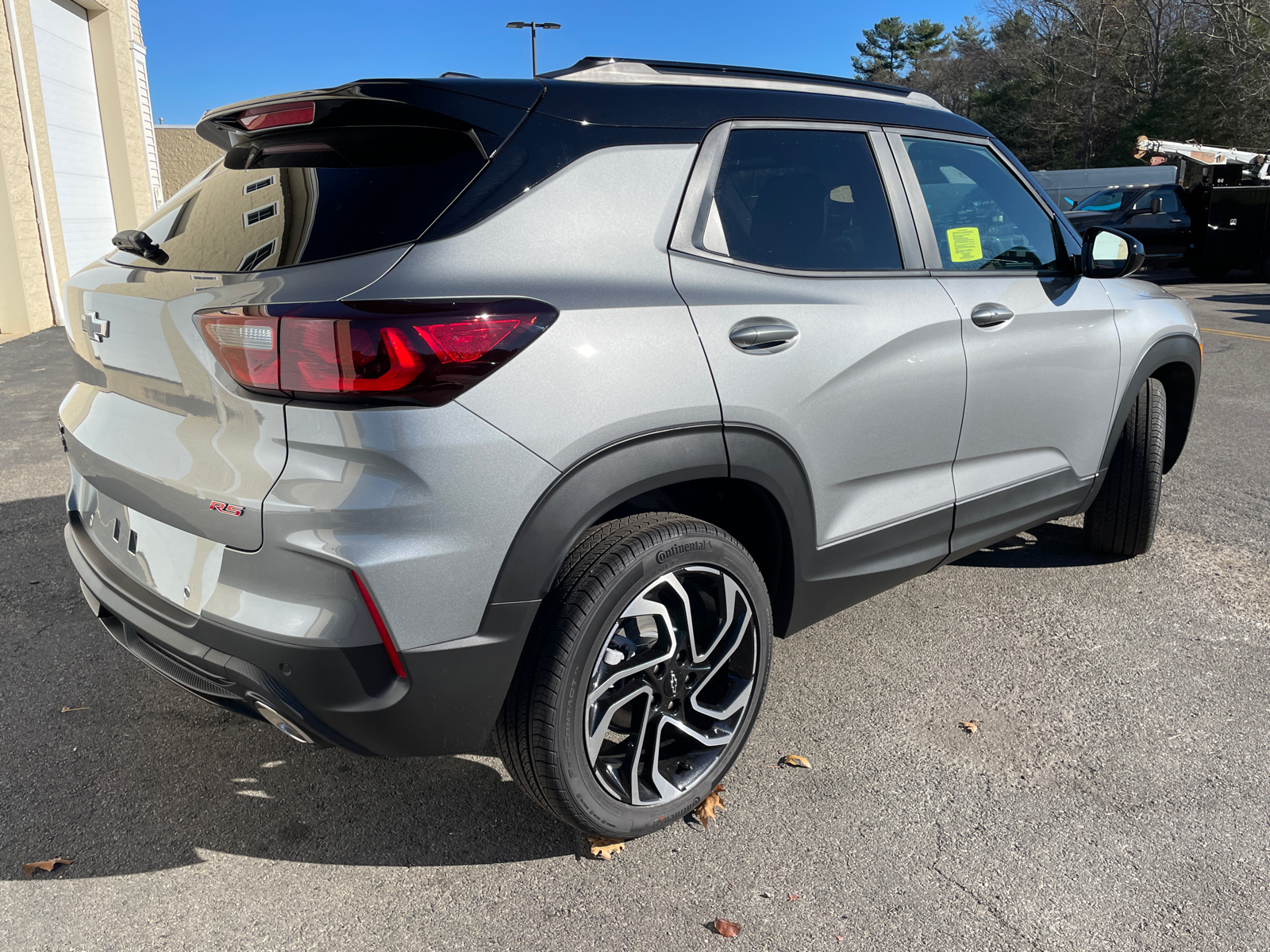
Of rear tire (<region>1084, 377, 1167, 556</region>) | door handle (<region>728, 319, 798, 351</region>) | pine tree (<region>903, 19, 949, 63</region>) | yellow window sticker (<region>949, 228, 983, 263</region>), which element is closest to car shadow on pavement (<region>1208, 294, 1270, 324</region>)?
rear tire (<region>1084, 377, 1167, 556</region>)

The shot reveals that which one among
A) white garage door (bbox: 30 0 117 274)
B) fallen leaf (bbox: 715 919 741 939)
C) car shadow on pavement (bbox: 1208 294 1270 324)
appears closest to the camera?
fallen leaf (bbox: 715 919 741 939)

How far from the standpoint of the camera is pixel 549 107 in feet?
6.76

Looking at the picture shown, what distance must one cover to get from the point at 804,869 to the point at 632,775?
1.54 ft

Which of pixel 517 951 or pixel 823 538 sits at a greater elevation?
pixel 823 538

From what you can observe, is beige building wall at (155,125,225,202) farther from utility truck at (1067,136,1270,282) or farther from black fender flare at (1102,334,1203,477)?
black fender flare at (1102,334,1203,477)

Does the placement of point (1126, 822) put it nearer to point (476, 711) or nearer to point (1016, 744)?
point (1016, 744)

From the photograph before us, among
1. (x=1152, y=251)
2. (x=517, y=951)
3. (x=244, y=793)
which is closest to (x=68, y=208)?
(x=244, y=793)

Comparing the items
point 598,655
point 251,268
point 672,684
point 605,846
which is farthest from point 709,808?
point 251,268

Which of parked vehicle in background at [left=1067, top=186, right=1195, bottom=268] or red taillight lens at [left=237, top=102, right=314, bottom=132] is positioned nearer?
red taillight lens at [left=237, top=102, right=314, bottom=132]

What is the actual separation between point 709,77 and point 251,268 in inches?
49.4

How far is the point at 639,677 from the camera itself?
2.26 metres

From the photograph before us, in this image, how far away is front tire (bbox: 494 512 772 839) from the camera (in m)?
2.04

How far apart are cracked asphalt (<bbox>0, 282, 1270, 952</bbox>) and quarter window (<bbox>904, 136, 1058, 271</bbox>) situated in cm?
135

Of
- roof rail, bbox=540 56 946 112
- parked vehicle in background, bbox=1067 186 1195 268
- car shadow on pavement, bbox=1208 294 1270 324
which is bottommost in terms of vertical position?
car shadow on pavement, bbox=1208 294 1270 324
